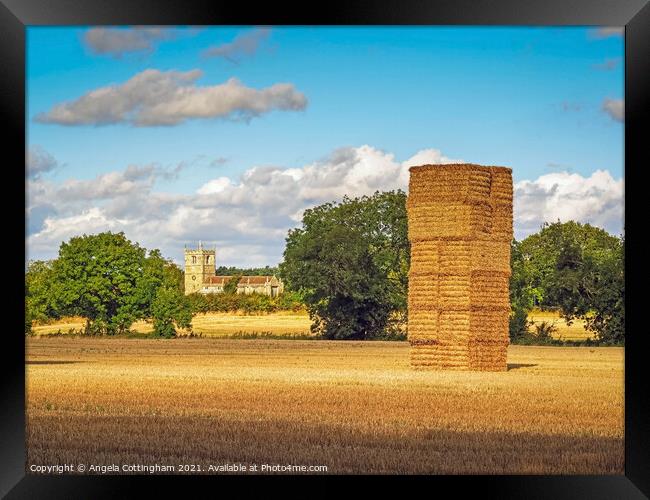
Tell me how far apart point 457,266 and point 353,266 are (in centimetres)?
3011

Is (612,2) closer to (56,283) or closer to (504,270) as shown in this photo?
(504,270)

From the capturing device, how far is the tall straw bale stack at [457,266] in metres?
25.6

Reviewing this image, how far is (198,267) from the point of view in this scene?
126438mm

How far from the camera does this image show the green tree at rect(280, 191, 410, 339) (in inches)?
2174

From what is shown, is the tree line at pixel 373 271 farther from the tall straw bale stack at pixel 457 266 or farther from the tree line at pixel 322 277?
the tall straw bale stack at pixel 457 266

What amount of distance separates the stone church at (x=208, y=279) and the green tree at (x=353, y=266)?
162 ft

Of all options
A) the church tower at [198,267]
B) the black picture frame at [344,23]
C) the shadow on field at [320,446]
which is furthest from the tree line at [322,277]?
the church tower at [198,267]

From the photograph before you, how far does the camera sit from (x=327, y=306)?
184ft

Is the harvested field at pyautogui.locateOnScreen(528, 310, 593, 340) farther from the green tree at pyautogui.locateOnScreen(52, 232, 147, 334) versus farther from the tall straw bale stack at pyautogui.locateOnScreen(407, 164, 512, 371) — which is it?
the tall straw bale stack at pyautogui.locateOnScreen(407, 164, 512, 371)

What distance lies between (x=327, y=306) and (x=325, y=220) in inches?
193

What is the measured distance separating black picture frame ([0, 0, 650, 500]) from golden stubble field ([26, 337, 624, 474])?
197 centimetres

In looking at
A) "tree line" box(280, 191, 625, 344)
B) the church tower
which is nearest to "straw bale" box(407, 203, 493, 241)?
"tree line" box(280, 191, 625, 344)

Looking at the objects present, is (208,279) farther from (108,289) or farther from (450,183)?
(450,183)

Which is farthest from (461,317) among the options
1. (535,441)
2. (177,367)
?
(535,441)
